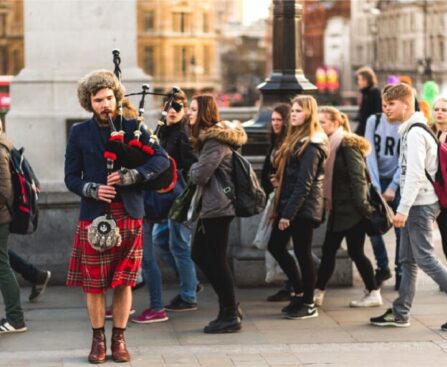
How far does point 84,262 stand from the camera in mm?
8891

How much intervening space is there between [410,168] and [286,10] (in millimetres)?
4109

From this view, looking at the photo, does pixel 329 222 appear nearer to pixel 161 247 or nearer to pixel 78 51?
pixel 161 247

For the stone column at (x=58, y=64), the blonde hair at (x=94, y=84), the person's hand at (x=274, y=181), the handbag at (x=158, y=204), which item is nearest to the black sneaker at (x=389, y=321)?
the person's hand at (x=274, y=181)

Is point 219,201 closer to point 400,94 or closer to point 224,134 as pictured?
point 224,134

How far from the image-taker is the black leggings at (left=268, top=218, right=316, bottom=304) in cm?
1048

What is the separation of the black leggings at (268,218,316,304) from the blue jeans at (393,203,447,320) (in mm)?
806

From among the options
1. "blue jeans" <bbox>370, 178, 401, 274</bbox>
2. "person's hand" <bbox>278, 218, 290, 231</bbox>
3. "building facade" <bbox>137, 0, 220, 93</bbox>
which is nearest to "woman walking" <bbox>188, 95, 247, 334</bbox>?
"person's hand" <bbox>278, 218, 290, 231</bbox>

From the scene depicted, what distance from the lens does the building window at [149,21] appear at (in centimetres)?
13304

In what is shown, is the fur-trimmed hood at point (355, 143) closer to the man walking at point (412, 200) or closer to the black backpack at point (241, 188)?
the man walking at point (412, 200)

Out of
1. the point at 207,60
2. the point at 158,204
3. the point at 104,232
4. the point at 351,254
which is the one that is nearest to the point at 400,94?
the point at 351,254

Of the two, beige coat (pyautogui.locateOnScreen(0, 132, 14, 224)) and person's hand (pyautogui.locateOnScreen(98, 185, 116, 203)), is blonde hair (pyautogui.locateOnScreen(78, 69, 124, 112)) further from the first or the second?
beige coat (pyautogui.locateOnScreen(0, 132, 14, 224))

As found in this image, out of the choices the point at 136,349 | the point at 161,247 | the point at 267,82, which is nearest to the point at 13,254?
the point at 161,247

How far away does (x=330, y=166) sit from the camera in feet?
35.3

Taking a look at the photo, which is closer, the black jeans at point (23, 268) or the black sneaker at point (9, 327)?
the black sneaker at point (9, 327)
